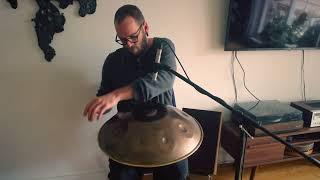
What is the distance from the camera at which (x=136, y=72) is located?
1356mm

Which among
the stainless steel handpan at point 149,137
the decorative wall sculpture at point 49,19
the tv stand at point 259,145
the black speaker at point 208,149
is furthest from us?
the tv stand at point 259,145

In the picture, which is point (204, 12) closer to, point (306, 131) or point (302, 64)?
point (302, 64)

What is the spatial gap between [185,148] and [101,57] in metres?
1.34

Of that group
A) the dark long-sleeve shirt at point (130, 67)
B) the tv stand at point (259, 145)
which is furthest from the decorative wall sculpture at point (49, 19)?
the tv stand at point (259, 145)

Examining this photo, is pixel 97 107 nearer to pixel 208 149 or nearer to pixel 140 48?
pixel 140 48

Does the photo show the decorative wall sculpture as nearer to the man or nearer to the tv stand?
the man

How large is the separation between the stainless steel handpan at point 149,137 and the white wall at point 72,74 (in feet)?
4.04

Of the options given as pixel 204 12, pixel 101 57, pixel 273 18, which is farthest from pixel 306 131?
pixel 101 57

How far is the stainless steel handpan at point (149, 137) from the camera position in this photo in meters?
0.49

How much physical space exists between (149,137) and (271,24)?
66.8 inches

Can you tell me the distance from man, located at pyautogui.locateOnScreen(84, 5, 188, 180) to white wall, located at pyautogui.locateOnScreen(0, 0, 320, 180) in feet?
1.04

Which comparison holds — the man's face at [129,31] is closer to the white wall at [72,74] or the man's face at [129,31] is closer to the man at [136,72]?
the man at [136,72]

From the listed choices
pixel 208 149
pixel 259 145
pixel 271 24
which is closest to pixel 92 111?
pixel 208 149

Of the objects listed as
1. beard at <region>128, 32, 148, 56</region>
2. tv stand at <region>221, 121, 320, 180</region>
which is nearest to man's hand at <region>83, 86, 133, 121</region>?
beard at <region>128, 32, 148, 56</region>
